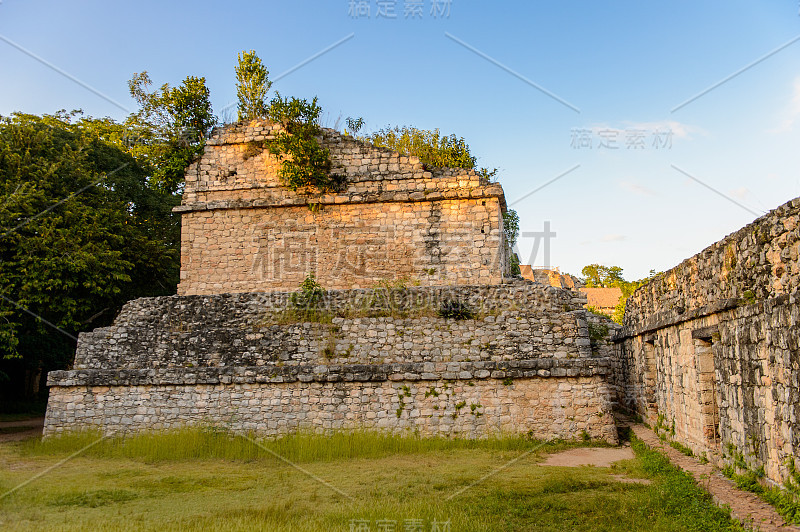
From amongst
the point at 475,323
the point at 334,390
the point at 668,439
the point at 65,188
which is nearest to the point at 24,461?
the point at 334,390

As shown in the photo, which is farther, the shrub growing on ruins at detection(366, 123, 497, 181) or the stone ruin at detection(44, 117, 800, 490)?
the shrub growing on ruins at detection(366, 123, 497, 181)

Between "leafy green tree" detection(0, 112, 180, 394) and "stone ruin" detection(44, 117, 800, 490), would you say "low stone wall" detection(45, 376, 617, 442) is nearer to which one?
"stone ruin" detection(44, 117, 800, 490)

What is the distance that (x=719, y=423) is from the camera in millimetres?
8273

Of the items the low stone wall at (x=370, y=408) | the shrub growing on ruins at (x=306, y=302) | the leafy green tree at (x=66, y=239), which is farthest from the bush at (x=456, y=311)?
the leafy green tree at (x=66, y=239)

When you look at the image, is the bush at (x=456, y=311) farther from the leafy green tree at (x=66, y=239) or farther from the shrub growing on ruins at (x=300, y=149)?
the leafy green tree at (x=66, y=239)

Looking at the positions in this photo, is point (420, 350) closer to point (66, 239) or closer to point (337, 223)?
point (337, 223)

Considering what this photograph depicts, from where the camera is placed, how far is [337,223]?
51.6 ft

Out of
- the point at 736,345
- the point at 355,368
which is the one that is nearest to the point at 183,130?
the point at 355,368

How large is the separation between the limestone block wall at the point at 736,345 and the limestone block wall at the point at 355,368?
5.09 ft

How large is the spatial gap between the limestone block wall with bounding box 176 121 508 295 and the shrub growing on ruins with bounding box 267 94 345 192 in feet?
0.80

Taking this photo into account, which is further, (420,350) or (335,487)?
(420,350)

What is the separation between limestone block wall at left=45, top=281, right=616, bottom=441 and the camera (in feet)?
36.6

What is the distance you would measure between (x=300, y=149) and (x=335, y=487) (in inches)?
375

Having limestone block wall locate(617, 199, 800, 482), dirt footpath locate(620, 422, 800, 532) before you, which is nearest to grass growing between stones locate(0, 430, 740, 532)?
dirt footpath locate(620, 422, 800, 532)
